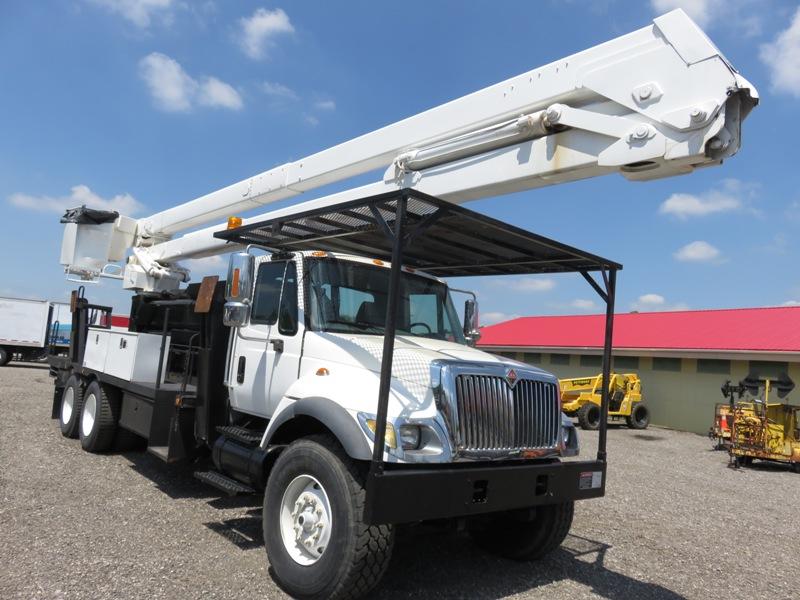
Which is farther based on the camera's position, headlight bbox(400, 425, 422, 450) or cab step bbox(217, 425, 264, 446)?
→ cab step bbox(217, 425, 264, 446)

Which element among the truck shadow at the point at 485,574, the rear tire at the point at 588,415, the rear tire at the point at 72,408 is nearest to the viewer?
the truck shadow at the point at 485,574

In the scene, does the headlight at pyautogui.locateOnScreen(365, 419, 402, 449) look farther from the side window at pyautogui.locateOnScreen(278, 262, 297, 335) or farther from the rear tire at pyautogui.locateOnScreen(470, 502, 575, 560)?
the rear tire at pyautogui.locateOnScreen(470, 502, 575, 560)

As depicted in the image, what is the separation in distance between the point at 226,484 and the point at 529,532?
2603 millimetres

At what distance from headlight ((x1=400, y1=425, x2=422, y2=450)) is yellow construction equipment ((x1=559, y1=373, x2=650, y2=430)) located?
14.2m

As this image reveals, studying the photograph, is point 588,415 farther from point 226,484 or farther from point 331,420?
point 331,420

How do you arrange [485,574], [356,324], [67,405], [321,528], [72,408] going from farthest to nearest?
[67,405] < [72,408] < [356,324] < [485,574] < [321,528]

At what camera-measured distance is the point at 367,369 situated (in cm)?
→ 430

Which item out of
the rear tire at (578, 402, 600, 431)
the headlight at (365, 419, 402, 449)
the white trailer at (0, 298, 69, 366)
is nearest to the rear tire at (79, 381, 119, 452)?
the headlight at (365, 419, 402, 449)

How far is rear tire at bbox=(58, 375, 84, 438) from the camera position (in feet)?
28.9

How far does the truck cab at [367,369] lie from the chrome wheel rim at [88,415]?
11.8ft

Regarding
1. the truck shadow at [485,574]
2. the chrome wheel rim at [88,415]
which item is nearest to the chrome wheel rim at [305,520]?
the truck shadow at [485,574]

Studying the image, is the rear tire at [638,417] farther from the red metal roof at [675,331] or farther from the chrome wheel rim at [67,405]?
the chrome wheel rim at [67,405]

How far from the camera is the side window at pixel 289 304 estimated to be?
5.06 m

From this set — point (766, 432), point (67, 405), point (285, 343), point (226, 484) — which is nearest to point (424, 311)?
point (285, 343)
